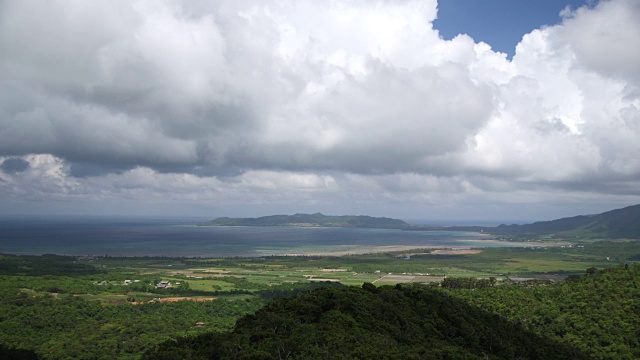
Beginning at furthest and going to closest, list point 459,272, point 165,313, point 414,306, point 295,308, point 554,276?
point 459,272 → point 554,276 → point 165,313 → point 414,306 → point 295,308

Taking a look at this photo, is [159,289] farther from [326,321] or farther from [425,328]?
[425,328]

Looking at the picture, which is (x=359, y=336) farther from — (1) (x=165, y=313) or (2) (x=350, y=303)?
(1) (x=165, y=313)

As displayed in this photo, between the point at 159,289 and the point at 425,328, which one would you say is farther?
the point at 159,289

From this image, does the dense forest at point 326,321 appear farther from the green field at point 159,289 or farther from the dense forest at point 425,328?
the green field at point 159,289

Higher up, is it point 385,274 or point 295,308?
point 295,308

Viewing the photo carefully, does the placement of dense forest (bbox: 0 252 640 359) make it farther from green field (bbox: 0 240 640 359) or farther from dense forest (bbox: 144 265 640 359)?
green field (bbox: 0 240 640 359)

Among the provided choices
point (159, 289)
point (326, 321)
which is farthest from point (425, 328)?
point (159, 289)

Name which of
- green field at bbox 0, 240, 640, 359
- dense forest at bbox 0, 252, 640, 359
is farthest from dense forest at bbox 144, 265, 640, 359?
green field at bbox 0, 240, 640, 359

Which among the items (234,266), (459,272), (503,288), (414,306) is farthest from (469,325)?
(234,266)
